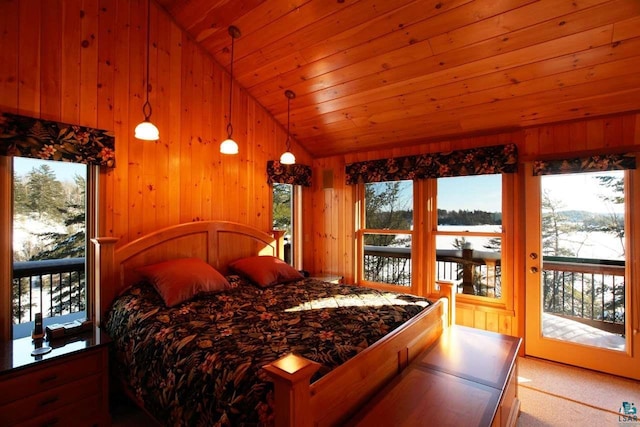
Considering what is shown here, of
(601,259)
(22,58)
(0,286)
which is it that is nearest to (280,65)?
(22,58)

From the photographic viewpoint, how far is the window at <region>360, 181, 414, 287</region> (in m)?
4.10

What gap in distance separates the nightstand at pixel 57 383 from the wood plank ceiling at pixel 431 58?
9.50ft

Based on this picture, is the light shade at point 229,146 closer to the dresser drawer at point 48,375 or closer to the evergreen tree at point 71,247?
the evergreen tree at point 71,247

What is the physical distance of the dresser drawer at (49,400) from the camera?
175cm

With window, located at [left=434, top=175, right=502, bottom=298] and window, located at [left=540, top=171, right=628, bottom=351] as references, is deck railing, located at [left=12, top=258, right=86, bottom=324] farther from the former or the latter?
window, located at [left=540, top=171, right=628, bottom=351]

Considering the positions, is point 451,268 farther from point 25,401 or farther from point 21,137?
point 21,137

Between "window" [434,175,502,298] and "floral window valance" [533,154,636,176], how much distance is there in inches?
17.2

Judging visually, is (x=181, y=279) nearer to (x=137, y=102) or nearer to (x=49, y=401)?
(x=49, y=401)

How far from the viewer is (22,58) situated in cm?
228

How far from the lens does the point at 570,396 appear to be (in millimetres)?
2555

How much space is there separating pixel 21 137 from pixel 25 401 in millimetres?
1673

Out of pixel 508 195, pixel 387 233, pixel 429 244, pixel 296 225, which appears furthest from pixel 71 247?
pixel 508 195

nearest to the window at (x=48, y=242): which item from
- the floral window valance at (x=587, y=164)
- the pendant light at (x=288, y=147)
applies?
the pendant light at (x=288, y=147)

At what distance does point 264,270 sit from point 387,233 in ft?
6.01
